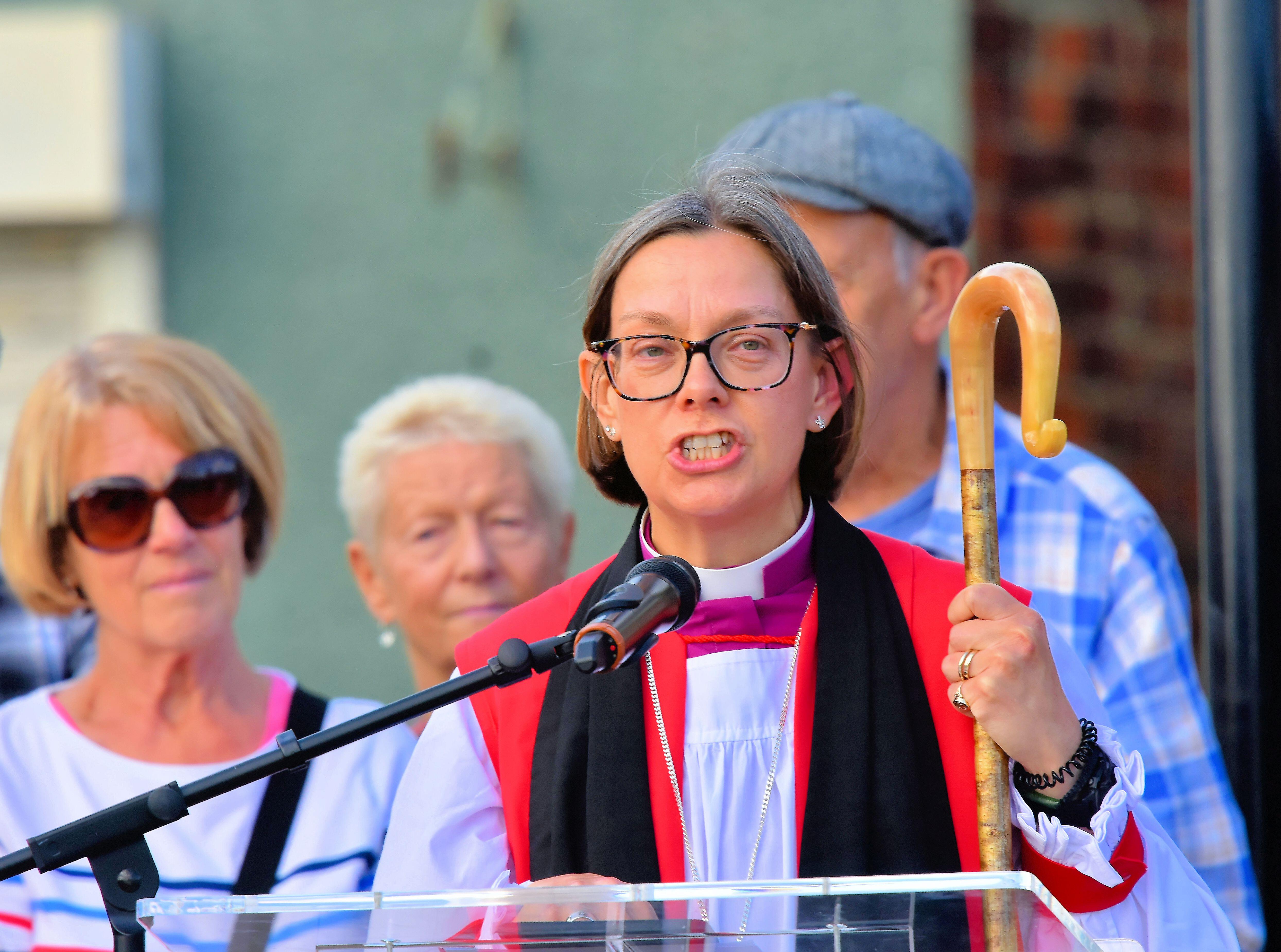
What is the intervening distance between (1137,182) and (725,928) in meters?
4.46

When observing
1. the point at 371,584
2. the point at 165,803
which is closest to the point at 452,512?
the point at 371,584

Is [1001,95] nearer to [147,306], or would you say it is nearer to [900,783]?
[147,306]

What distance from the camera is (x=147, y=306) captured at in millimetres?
5461

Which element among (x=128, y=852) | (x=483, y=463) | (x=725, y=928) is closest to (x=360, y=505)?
(x=483, y=463)

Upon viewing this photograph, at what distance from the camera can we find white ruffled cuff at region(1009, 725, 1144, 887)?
197 cm

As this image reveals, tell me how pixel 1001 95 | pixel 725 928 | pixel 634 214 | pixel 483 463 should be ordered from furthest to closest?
pixel 1001 95
pixel 483 463
pixel 634 214
pixel 725 928

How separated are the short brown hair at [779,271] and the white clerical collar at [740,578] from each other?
0.58ft

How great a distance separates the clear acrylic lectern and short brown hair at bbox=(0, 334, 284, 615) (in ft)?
5.06

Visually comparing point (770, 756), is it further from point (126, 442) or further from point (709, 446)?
point (126, 442)

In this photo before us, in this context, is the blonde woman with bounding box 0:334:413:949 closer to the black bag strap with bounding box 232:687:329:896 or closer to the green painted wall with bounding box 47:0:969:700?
the black bag strap with bounding box 232:687:329:896

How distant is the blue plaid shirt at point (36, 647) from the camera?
3.56 metres

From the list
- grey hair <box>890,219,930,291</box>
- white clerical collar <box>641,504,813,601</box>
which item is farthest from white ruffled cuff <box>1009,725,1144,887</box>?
grey hair <box>890,219,930,291</box>

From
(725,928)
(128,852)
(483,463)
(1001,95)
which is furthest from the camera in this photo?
(1001,95)

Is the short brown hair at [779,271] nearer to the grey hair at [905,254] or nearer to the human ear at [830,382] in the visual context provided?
the human ear at [830,382]
